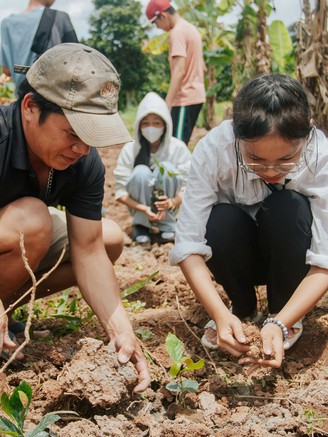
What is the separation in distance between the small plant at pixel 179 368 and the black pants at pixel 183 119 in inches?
117

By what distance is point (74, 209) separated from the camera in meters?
2.06

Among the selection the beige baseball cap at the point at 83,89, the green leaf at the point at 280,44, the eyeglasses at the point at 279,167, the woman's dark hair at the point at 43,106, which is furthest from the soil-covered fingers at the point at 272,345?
the green leaf at the point at 280,44

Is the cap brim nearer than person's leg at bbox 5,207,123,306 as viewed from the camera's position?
Yes

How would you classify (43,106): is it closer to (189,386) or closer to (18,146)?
(18,146)

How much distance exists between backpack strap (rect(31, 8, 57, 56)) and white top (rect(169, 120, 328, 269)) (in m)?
1.65

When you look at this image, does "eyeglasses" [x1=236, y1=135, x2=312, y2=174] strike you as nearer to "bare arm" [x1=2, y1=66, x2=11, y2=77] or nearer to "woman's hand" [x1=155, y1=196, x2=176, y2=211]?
"woman's hand" [x1=155, y1=196, x2=176, y2=211]

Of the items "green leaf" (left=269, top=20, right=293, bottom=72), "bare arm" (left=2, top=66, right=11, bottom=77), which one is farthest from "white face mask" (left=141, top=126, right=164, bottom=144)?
"green leaf" (left=269, top=20, right=293, bottom=72)

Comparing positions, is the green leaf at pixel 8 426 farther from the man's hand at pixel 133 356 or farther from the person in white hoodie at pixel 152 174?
the person in white hoodie at pixel 152 174

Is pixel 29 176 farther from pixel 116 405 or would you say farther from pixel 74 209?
pixel 116 405

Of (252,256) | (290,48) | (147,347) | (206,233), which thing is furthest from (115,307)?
(290,48)

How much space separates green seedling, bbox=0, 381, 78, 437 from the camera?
1422 mm

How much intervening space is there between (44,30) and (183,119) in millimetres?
1610

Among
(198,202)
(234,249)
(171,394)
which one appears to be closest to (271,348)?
(171,394)

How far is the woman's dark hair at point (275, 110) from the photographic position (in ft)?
Answer: 5.71
